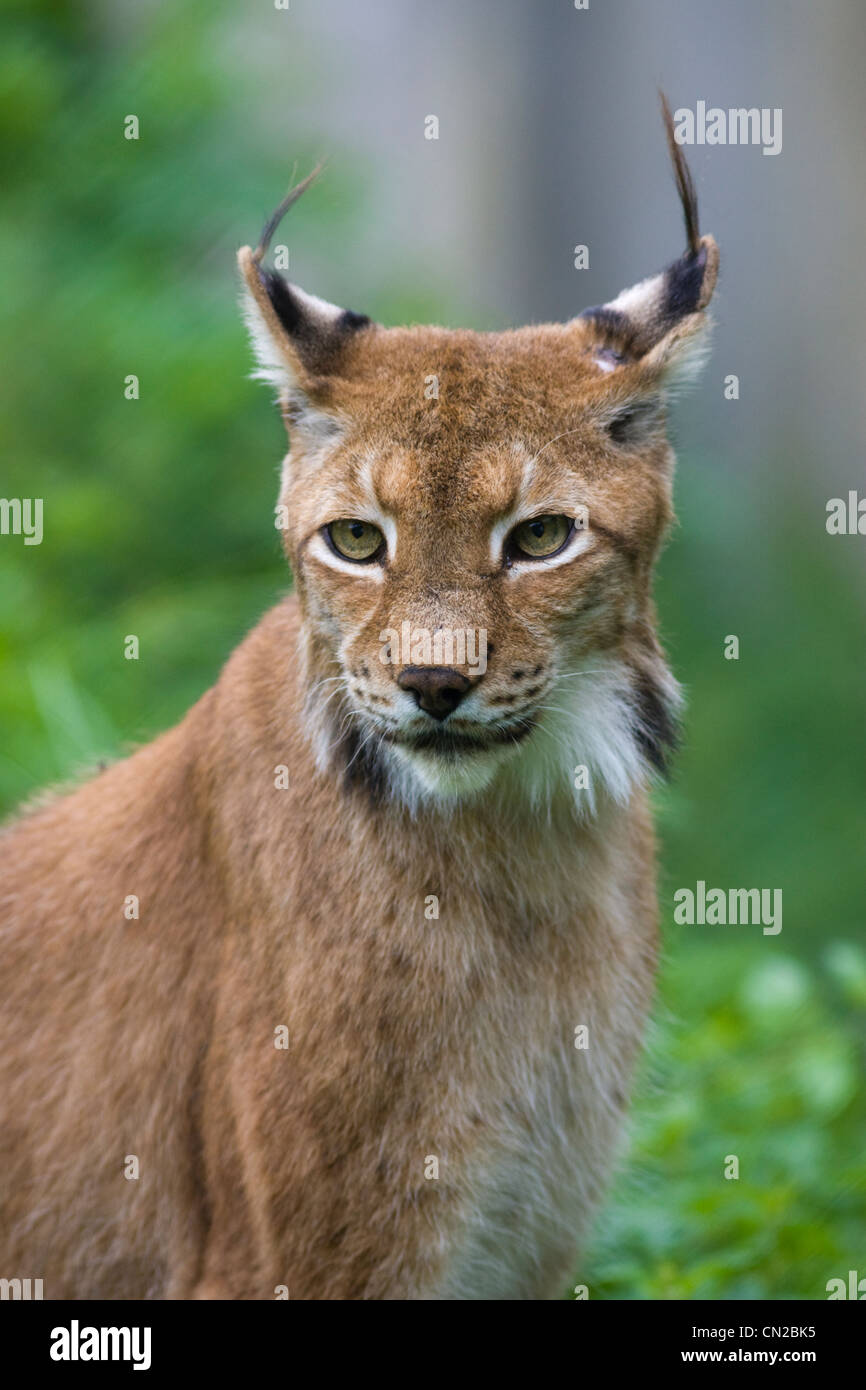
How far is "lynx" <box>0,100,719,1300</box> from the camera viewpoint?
12.1ft

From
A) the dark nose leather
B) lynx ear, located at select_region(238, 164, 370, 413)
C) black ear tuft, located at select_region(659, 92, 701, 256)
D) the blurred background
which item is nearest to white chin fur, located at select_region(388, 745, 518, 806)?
the dark nose leather

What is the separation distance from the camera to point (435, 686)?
3475 mm

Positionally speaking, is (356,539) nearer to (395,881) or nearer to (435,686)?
(435,686)

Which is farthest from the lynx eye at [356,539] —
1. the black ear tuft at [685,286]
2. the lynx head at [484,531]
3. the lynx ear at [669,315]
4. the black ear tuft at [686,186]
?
the black ear tuft at [686,186]

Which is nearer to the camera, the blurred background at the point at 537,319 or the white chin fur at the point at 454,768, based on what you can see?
the white chin fur at the point at 454,768

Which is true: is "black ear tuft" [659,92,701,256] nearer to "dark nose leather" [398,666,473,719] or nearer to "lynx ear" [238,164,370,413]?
"lynx ear" [238,164,370,413]

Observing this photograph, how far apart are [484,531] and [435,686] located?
1.30ft

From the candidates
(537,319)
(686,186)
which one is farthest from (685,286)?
(537,319)

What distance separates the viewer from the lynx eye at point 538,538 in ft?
12.1

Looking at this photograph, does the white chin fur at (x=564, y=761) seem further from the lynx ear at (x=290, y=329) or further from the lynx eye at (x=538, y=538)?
the lynx ear at (x=290, y=329)

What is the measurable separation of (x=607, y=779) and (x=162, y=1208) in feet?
5.35

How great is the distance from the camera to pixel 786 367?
12383 millimetres

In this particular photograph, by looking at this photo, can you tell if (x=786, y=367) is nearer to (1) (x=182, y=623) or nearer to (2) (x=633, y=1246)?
(1) (x=182, y=623)

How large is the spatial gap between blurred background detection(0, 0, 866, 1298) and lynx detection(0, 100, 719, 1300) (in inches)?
51.1
